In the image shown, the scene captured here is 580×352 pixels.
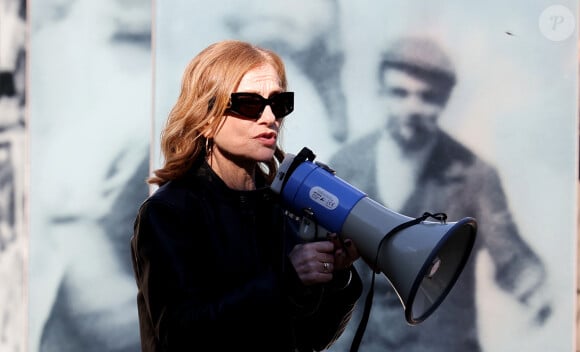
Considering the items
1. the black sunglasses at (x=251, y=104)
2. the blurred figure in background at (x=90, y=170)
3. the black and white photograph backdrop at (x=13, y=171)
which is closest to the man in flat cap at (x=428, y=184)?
the blurred figure in background at (x=90, y=170)

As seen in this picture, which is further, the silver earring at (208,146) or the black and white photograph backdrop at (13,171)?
the black and white photograph backdrop at (13,171)

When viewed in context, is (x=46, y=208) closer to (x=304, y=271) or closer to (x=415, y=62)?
(x=415, y=62)

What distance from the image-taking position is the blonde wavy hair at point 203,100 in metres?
2.32

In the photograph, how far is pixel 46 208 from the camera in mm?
4141

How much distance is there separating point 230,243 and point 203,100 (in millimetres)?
377

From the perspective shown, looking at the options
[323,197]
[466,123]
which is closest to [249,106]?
[323,197]

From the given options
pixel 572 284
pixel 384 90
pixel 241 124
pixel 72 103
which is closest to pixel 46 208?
pixel 72 103

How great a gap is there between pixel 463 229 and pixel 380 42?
1816 mm

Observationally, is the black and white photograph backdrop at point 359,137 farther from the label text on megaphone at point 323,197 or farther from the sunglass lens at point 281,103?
the label text on megaphone at point 323,197

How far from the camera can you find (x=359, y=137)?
3943 millimetres

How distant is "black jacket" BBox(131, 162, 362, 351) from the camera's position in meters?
2.12

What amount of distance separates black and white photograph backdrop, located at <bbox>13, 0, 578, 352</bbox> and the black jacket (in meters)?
1.43

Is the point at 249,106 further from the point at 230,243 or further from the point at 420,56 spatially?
the point at 420,56

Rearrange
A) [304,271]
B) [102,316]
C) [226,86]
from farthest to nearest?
1. [102,316]
2. [226,86]
3. [304,271]
